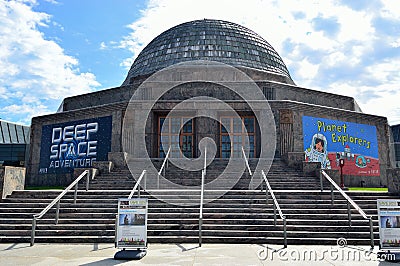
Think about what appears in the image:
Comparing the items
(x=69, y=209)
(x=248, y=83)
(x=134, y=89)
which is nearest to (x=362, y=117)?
(x=248, y=83)

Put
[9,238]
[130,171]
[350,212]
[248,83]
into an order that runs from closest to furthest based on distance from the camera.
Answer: [9,238], [350,212], [130,171], [248,83]

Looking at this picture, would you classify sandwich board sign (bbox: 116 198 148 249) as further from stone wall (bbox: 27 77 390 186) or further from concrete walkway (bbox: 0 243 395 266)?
stone wall (bbox: 27 77 390 186)

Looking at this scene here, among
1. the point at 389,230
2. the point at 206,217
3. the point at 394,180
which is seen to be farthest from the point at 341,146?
the point at 389,230

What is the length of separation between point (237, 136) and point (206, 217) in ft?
20.6

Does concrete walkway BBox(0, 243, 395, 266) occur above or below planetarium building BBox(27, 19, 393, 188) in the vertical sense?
below

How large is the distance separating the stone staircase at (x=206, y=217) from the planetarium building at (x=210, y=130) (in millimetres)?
3223

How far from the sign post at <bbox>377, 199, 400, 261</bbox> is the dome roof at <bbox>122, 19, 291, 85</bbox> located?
1248 centimetres

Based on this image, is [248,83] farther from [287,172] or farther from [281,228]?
[281,228]

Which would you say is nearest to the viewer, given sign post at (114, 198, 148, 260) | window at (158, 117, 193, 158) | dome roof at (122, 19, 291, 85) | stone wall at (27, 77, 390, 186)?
sign post at (114, 198, 148, 260)

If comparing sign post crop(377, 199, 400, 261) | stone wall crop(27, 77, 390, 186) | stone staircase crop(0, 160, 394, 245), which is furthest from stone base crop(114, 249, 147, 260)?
stone wall crop(27, 77, 390, 186)

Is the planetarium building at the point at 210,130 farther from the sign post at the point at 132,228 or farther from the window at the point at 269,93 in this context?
the sign post at the point at 132,228

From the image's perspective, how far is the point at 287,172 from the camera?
9836mm

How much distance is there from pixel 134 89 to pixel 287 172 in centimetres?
730

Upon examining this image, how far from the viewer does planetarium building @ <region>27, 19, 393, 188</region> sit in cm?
1220
